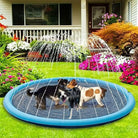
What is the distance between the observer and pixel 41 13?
54.3 ft

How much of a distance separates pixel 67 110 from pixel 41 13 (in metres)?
12.8

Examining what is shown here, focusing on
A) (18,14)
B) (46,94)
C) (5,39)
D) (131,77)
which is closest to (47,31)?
(5,39)

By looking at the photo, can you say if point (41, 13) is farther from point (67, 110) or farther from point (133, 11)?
point (67, 110)

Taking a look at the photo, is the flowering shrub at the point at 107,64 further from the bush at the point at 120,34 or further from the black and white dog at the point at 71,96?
the black and white dog at the point at 71,96

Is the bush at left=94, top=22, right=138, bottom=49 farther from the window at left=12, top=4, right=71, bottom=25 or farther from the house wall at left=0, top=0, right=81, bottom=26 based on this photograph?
the window at left=12, top=4, right=71, bottom=25

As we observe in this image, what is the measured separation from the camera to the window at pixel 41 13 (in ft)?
54.4

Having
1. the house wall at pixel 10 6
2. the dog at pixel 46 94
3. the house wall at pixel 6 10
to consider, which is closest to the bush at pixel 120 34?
the house wall at pixel 10 6

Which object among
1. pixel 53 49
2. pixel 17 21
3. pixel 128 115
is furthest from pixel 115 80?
pixel 17 21

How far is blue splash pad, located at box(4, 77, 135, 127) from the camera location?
3900 mm

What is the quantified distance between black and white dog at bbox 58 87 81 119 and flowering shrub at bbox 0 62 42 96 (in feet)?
5.93

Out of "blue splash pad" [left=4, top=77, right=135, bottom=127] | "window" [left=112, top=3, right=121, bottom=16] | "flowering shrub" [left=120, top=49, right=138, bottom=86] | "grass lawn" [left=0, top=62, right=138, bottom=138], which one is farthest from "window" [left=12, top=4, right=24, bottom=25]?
"grass lawn" [left=0, top=62, right=138, bottom=138]

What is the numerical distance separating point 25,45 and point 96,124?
9604mm

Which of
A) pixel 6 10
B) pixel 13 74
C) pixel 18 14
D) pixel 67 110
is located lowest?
→ pixel 67 110

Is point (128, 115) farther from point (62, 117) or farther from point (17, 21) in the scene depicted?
point (17, 21)
